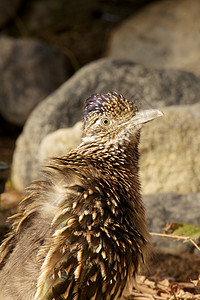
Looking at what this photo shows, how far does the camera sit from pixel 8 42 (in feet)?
36.0

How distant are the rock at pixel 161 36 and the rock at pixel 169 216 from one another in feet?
18.5

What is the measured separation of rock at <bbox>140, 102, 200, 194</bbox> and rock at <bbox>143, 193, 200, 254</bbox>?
87cm

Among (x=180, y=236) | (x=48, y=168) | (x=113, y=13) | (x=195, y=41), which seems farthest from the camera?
(x=113, y=13)

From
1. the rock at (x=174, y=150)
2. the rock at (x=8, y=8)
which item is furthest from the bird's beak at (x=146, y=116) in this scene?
Answer: the rock at (x=8, y=8)

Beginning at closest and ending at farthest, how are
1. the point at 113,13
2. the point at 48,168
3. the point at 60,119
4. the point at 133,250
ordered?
the point at 133,250, the point at 48,168, the point at 60,119, the point at 113,13

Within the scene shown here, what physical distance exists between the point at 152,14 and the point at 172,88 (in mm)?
3611

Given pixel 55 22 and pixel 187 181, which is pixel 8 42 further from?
pixel 187 181

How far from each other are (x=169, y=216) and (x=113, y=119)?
6.62 ft

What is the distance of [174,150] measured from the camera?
6.32m

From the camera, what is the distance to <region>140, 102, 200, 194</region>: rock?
6234mm

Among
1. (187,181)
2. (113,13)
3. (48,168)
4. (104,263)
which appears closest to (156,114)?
(48,168)

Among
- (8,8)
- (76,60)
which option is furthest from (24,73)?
(8,8)

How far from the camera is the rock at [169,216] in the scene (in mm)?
5113

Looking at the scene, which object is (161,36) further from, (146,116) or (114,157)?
(114,157)
